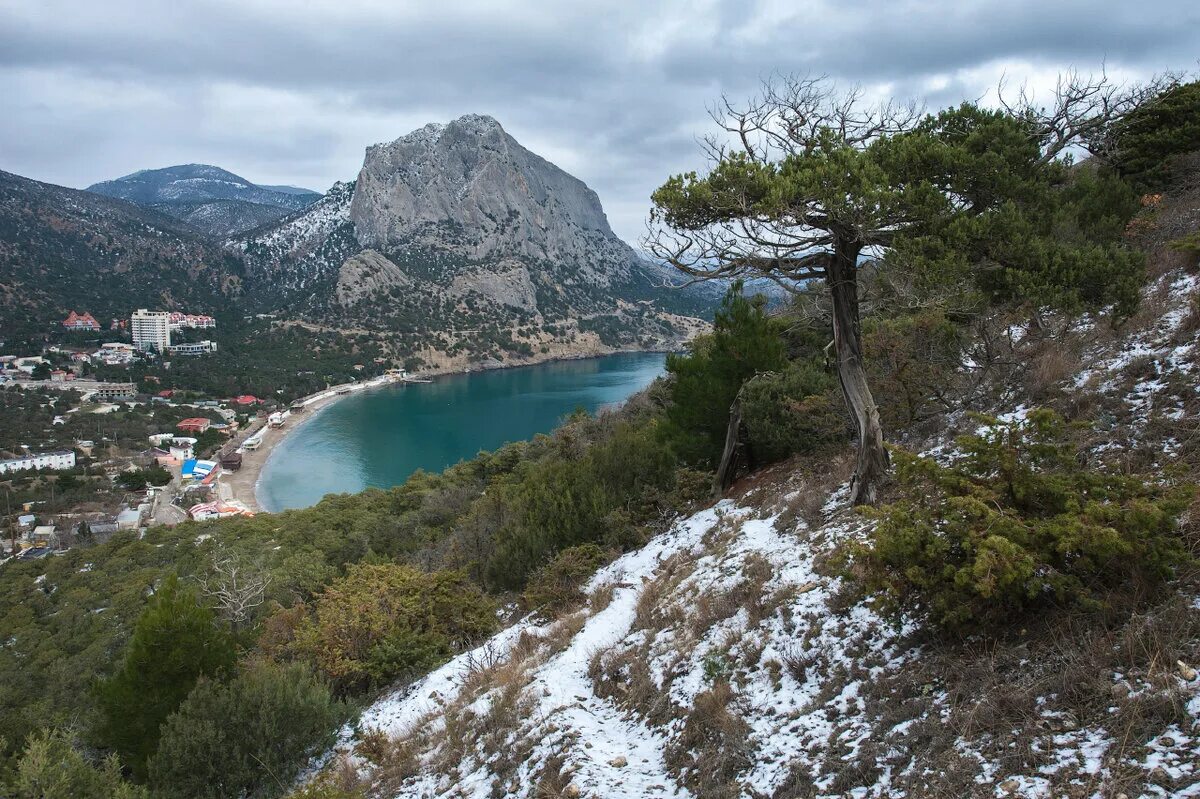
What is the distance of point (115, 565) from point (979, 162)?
101 ft

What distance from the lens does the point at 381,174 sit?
418ft

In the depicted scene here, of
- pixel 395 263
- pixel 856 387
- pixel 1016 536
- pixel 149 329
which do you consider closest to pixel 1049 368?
pixel 856 387

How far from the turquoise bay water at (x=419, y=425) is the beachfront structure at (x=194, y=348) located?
95.8ft

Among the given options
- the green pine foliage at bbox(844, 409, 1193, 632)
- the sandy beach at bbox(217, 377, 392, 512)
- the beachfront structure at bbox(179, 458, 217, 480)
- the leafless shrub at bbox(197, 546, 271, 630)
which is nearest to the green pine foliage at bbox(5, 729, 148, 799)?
the leafless shrub at bbox(197, 546, 271, 630)

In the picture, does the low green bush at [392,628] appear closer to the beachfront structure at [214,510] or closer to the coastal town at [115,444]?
the coastal town at [115,444]

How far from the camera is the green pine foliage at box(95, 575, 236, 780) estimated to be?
24.3ft

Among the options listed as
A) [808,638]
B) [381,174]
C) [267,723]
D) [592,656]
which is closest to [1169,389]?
[808,638]

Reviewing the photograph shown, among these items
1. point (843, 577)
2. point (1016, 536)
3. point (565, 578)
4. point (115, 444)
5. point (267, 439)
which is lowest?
point (267, 439)

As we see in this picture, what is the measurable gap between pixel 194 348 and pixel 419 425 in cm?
4899

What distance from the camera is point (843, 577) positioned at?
3.42 metres

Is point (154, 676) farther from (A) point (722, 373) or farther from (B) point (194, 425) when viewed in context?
(B) point (194, 425)

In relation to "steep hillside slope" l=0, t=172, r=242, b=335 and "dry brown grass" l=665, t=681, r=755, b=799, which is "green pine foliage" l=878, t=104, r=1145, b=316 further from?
"steep hillside slope" l=0, t=172, r=242, b=335

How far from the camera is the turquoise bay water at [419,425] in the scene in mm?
47125

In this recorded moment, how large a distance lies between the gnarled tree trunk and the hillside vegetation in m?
0.03
